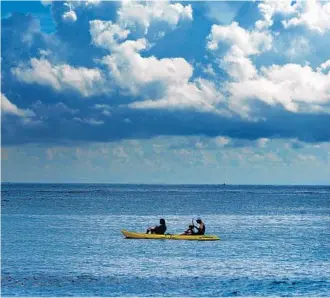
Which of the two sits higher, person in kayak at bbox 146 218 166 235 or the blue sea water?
person in kayak at bbox 146 218 166 235

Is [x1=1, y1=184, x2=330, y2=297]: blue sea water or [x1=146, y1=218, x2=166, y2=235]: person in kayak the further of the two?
[x1=146, y1=218, x2=166, y2=235]: person in kayak

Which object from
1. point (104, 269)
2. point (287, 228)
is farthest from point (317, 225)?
point (104, 269)

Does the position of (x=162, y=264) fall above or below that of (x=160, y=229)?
below

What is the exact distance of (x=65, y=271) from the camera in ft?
134

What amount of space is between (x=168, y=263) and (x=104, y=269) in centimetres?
501

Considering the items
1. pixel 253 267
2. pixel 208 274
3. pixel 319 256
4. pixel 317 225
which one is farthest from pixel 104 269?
pixel 317 225

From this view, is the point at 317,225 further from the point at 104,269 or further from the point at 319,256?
the point at 104,269

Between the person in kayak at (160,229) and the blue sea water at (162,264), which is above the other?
the person in kayak at (160,229)

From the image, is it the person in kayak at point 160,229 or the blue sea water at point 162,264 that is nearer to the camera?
the blue sea water at point 162,264

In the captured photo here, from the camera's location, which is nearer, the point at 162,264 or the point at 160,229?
the point at 162,264

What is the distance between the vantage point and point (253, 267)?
141 feet

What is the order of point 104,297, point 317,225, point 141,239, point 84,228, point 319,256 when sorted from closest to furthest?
point 104,297, point 319,256, point 141,239, point 84,228, point 317,225

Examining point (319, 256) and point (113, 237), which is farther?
point (113, 237)

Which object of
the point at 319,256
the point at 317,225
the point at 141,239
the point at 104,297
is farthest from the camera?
the point at 317,225
